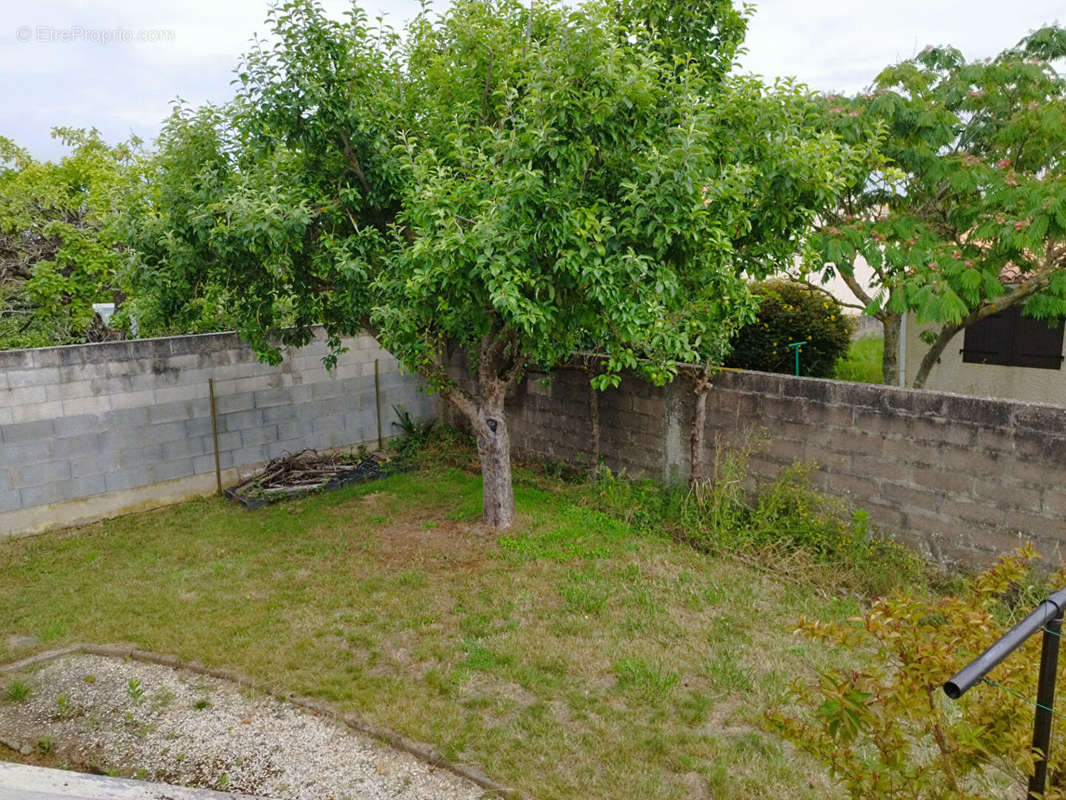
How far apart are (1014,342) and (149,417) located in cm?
965

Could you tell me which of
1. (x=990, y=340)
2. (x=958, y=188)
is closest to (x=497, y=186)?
(x=958, y=188)

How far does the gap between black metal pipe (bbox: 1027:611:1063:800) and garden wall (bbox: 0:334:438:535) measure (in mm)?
7573

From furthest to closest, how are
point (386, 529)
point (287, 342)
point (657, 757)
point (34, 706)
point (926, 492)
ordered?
point (287, 342) < point (386, 529) < point (926, 492) < point (34, 706) < point (657, 757)

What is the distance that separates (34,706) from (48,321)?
23.4ft

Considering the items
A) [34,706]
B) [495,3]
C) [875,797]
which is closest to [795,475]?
[875,797]

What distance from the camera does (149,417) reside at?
24.3 feet

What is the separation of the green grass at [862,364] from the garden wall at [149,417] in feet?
21.1

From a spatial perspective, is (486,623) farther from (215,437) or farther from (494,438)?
(215,437)

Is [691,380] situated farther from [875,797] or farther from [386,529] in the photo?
[875,797]

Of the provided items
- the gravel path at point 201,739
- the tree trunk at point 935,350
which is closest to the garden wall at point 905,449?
the tree trunk at point 935,350

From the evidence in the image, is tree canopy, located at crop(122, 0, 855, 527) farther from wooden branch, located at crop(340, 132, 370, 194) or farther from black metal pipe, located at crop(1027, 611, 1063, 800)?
black metal pipe, located at crop(1027, 611, 1063, 800)

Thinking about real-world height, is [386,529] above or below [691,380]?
below

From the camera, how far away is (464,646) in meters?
4.58

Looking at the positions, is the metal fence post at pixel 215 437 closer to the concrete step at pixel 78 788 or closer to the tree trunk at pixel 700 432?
the concrete step at pixel 78 788
